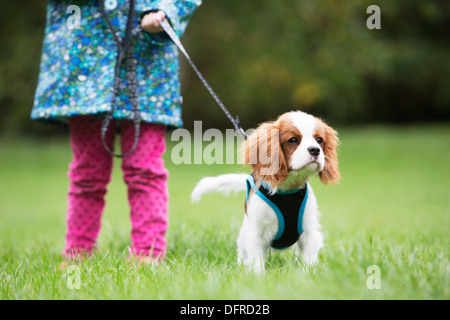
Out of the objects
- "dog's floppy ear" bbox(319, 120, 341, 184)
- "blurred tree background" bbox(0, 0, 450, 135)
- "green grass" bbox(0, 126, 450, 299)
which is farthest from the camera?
"blurred tree background" bbox(0, 0, 450, 135)

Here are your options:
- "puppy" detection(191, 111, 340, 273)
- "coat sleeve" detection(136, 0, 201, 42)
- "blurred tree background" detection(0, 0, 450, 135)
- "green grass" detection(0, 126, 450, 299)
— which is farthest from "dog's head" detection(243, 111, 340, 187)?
"blurred tree background" detection(0, 0, 450, 135)

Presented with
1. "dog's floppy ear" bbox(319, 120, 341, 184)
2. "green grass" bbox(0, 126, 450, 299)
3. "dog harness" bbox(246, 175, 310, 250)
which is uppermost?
"dog's floppy ear" bbox(319, 120, 341, 184)

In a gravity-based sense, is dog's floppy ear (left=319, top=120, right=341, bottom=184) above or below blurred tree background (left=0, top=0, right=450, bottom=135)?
below

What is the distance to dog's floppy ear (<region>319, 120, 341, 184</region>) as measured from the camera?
2596 millimetres

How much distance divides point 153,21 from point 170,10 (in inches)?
5.8

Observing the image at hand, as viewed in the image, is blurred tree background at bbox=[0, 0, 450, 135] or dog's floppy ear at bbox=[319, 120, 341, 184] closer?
dog's floppy ear at bbox=[319, 120, 341, 184]

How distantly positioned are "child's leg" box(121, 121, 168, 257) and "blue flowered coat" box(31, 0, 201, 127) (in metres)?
0.16

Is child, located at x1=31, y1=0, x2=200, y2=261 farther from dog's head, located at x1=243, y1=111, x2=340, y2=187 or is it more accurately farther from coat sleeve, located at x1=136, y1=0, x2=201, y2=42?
dog's head, located at x1=243, y1=111, x2=340, y2=187

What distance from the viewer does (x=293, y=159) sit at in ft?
7.98

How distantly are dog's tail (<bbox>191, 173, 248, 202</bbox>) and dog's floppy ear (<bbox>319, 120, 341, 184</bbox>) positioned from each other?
51 cm

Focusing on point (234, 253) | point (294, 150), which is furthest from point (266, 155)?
point (234, 253)

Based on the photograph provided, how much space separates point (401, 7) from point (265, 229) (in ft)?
41.5

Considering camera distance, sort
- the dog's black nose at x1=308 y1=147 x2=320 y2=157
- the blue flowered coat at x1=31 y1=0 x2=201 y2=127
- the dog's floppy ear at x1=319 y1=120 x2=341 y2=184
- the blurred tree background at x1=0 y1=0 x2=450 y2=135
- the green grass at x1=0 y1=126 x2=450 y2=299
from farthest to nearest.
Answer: the blurred tree background at x1=0 y1=0 x2=450 y2=135, the blue flowered coat at x1=31 y1=0 x2=201 y2=127, the dog's floppy ear at x1=319 y1=120 x2=341 y2=184, the dog's black nose at x1=308 y1=147 x2=320 y2=157, the green grass at x1=0 y1=126 x2=450 y2=299

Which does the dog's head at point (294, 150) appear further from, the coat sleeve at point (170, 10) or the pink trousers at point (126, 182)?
the coat sleeve at point (170, 10)
